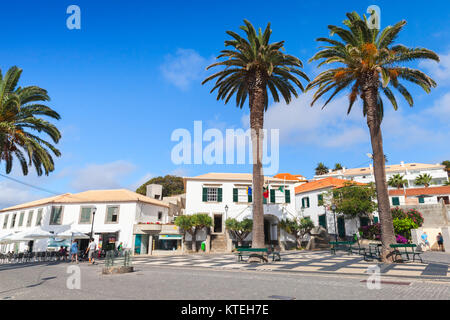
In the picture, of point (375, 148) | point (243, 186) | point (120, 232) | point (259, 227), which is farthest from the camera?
point (243, 186)

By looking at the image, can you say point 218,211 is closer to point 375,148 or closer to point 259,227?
point 259,227

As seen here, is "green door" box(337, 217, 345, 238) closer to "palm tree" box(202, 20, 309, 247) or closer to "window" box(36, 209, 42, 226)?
"palm tree" box(202, 20, 309, 247)

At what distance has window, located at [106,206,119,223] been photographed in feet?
99.2

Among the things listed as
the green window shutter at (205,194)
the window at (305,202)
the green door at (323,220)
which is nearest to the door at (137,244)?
the green window shutter at (205,194)

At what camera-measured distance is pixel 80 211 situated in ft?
101

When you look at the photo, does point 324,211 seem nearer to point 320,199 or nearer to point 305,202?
point 320,199

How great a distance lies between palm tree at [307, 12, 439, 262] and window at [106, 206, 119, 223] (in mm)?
24572

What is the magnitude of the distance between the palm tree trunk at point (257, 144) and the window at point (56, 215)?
24.8m

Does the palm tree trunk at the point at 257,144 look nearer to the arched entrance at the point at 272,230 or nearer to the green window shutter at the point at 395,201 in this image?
the arched entrance at the point at 272,230

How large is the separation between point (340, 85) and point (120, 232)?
25.7 meters

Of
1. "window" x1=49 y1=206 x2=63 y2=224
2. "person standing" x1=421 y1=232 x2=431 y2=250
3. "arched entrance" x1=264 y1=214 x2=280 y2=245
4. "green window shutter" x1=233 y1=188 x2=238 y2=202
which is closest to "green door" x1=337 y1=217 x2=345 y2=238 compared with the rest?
"arched entrance" x1=264 y1=214 x2=280 y2=245

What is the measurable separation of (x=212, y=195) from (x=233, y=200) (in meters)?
2.51

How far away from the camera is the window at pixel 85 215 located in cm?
3058
